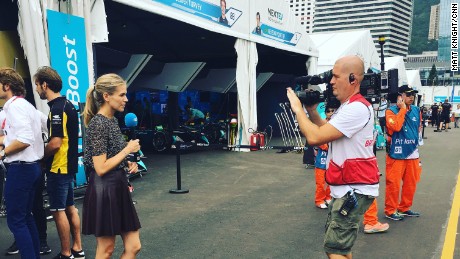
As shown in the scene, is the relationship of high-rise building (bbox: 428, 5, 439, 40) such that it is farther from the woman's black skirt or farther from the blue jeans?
the woman's black skirt

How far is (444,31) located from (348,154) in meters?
153

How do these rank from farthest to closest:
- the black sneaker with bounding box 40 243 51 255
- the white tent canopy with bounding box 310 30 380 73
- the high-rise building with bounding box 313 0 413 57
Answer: the high-rise building with bounding box 313 0 413 57, the white tent canopy with bounding box 310 30 380 73, the black sneaker with bounding box 40 243 51 255

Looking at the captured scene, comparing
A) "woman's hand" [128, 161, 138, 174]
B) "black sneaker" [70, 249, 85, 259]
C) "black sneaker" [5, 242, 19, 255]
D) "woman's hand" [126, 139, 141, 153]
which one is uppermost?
"woman's hand" [126, 139, 141, 153]

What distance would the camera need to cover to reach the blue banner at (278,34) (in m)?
13.7

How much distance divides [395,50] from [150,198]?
421ft

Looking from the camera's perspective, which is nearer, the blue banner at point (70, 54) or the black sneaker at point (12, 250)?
the black sneaker at point (12, 250)

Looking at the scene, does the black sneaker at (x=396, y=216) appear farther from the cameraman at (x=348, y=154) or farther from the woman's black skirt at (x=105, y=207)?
the woman's black skirt at (x=105, y=207)

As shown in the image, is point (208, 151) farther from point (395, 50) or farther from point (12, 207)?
point (395, 50)

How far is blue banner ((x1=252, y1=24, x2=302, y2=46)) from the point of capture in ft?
45.1

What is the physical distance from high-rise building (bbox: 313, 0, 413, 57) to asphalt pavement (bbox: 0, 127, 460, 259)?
342ft

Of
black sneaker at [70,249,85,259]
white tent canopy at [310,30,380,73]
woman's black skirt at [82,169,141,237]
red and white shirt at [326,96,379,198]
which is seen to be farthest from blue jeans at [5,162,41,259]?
white tent canopy at [310,30,380,73]

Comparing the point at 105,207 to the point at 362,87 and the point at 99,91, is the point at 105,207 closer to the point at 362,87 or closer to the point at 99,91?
the point at 99,91

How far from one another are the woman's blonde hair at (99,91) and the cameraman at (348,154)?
1225mm

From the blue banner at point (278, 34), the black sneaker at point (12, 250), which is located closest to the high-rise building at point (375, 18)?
the blue banner at point (278, 34)
